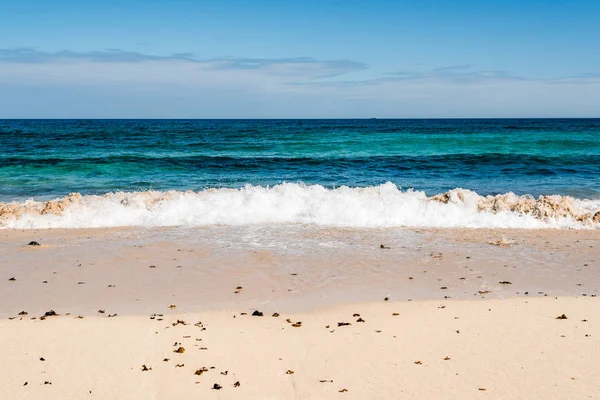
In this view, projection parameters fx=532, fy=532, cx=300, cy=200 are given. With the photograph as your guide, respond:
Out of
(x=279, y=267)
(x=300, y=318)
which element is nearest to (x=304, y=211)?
(x=279, y=267)

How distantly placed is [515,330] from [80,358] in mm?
4214

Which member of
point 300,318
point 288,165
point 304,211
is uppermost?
point 288,165

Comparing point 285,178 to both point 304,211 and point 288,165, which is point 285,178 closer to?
point 288,165

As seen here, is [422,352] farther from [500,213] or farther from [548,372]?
[500,213]

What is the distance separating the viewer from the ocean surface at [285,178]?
12.1m

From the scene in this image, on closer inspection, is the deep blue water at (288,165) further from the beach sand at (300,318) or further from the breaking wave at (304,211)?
the beach sand at (300,318)

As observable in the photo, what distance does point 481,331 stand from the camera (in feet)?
17.8

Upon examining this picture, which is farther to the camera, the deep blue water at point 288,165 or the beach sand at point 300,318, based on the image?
the deep blue water at point 288,165

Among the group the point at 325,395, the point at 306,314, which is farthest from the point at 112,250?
the point at 325,395

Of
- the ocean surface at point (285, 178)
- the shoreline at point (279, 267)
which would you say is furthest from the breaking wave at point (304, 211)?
the shoreline at point (279, 267)

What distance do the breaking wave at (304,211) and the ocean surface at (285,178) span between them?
0.04 meters

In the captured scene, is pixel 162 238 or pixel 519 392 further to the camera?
pixel 162 238

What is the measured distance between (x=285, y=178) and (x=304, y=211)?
338 inches

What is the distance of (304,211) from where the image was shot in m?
12.4
